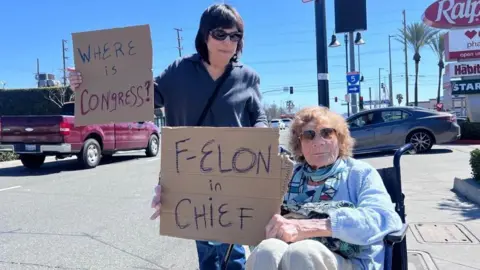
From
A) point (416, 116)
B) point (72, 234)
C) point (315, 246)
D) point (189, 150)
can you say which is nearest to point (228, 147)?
point (189, 150)

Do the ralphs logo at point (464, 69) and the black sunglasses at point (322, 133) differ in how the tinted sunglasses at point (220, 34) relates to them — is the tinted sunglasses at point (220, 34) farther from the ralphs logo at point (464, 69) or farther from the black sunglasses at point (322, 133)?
the ralphs logo at point (464, 69)

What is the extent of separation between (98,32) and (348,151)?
1541 millimetres

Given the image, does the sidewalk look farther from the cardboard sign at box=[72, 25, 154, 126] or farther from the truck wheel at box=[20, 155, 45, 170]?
the truck wheel at box=[20, 155, 45, 170]

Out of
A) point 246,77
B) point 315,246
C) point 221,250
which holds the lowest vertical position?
point 221,250

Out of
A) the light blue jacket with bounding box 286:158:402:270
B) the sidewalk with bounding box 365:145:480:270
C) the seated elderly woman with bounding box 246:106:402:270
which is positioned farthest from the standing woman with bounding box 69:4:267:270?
the sidewalk with bounding box 365:145:480:270

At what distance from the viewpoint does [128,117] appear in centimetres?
238

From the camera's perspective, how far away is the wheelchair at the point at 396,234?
7.50ft

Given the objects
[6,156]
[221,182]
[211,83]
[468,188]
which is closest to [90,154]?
[6,156]

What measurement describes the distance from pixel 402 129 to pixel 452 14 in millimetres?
5356

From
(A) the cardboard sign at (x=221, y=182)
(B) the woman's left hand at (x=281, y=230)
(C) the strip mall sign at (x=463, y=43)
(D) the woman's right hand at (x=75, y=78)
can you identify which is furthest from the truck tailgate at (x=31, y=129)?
(C) the strip mall sign at (x=463, y=43)

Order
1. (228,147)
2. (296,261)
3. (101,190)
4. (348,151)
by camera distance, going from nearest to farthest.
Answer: (296,261) < (228,147) < (348,151) < (101,190)

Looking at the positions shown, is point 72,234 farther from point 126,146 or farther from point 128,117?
point 126,146

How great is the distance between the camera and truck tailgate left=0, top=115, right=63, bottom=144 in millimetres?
11375

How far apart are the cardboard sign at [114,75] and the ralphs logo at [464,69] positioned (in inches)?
637
